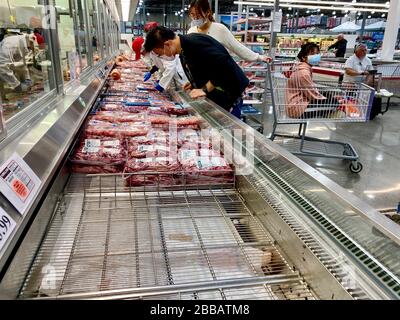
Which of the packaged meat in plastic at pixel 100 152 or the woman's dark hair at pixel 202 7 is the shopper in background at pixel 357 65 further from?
the packaged meat in plastic at pixel 100 152

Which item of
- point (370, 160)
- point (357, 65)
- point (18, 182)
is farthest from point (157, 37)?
point (357, 65)

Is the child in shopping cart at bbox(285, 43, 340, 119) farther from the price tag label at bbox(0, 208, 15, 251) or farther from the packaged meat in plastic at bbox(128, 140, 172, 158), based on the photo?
the price tag label at bbox(0, 208, 15, 251)

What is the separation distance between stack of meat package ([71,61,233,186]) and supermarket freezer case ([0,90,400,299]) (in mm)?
65

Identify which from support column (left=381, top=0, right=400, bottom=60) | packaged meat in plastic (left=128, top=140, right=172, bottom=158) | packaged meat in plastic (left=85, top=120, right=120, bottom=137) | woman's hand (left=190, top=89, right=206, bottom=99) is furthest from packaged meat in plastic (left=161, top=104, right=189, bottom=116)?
support column (left=381, top=0, right=400, bottom=60)

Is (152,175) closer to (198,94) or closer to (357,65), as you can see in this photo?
(198,94)

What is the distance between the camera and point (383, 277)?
77 centimetres

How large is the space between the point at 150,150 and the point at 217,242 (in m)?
0.77

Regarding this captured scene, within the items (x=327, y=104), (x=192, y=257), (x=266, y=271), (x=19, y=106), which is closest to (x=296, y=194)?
(x=266, y=271)

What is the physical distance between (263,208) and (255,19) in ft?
23.4

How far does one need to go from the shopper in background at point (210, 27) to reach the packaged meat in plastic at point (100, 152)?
6.38 feet

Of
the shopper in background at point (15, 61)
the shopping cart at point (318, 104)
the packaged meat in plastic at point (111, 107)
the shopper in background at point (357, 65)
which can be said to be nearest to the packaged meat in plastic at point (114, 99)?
the packaged meat in plastic at point (111, 107)

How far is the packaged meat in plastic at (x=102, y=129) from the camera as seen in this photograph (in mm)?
2109

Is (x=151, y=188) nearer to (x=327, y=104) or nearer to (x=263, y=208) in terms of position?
(x=263, y=208)

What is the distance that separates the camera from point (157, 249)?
3.79 feet
